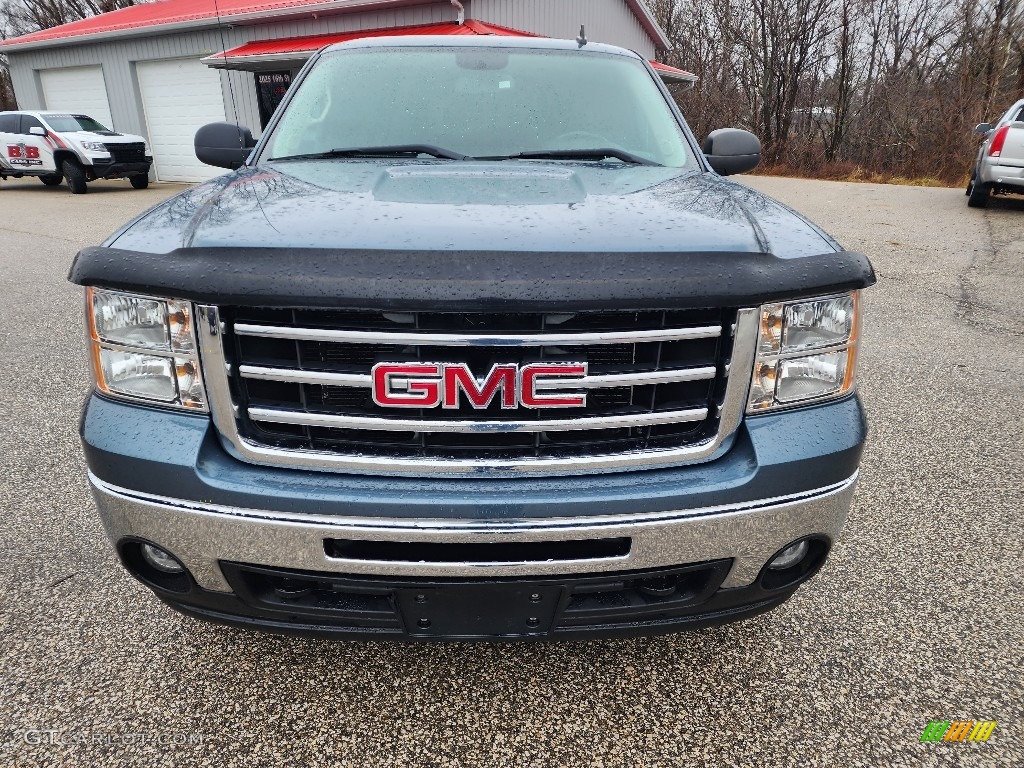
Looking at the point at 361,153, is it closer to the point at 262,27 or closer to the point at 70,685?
the point at 70,685

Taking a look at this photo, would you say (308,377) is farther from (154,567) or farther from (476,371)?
(154,567)

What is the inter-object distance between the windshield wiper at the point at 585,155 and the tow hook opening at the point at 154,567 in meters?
1.65

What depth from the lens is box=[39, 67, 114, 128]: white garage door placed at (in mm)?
19156

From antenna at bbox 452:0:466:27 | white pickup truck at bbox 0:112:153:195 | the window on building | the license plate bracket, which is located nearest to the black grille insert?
the license plate bracket

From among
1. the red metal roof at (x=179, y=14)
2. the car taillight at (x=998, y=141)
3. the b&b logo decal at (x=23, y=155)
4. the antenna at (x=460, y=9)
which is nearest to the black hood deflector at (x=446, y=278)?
the car taillight at (x=998, y=141)

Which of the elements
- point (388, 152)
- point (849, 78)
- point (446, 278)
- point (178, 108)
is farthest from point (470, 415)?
point (849, 78)

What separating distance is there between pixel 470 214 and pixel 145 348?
796 millimetres

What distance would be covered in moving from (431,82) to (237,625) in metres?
2.11

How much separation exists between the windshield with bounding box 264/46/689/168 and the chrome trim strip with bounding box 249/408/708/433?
1297mm

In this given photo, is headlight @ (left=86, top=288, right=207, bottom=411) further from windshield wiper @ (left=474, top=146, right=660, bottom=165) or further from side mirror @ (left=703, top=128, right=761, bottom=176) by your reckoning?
side mirror @ (left=703, top=128, right=761, bottom=176)

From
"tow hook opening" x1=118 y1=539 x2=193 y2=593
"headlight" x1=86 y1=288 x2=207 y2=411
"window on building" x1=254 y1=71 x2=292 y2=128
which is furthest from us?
"window on building" x1=254 y1=71 x2=292 y2=128

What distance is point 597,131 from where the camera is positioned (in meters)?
2.65

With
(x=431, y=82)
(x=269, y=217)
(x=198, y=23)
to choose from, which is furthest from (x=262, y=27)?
(x=269, y=217)

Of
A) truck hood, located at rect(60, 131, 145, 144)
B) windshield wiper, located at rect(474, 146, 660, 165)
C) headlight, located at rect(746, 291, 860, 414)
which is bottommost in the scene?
truck hood, located at rect(60, 131, 145, 144)
